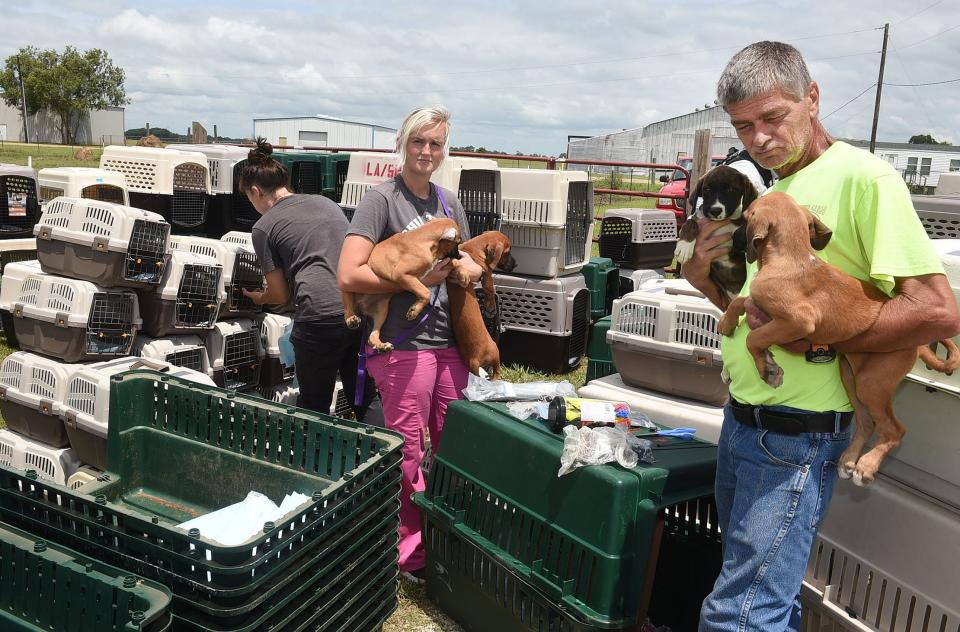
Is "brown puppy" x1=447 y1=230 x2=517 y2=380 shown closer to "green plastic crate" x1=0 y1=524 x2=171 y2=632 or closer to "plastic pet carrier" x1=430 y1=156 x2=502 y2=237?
"green plastic crate" x1=0 y1=524 x2=171 y2=632

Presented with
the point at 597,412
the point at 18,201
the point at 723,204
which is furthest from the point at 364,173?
the point at 723,204

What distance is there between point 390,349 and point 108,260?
1776 millimetres

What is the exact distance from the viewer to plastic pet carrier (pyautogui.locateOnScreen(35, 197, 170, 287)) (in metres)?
3.75

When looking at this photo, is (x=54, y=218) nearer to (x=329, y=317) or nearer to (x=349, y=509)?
(x=329, y=317)

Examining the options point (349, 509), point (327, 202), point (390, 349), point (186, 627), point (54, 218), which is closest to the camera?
point (186, 627)

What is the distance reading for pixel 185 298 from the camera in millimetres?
3979

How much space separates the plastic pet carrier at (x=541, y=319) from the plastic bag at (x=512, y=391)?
2689 millimetres

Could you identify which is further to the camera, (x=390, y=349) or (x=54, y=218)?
(x=54, y=218)

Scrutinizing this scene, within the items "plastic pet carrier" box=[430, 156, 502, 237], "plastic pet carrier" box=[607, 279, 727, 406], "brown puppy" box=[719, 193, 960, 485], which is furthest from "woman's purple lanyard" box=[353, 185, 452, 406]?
"plastic pet carrier" box=[430, 156, 502, 237]

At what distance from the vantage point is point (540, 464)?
7.36 feet

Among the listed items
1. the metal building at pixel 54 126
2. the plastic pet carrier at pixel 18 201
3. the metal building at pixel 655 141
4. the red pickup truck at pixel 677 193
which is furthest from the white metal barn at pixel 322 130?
the metal building at pixel 54 126

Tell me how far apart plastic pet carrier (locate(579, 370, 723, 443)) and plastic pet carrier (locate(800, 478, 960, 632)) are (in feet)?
3.16

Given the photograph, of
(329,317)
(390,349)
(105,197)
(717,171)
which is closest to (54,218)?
(105,197)

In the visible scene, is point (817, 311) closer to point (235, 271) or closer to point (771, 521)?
point (771, 521)
